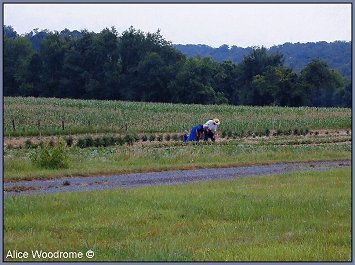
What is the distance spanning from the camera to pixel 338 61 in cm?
12031

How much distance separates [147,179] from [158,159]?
4.35 m

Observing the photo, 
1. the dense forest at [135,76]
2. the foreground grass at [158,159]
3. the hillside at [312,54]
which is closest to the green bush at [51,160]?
the foreground grass at [158,159]

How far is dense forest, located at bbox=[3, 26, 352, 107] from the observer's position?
9094cm

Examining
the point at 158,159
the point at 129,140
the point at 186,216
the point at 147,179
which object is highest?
the point at 186,216

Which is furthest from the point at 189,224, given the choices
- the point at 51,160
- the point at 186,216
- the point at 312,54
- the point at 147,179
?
the point at 312,54

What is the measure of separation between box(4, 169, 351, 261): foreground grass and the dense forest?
77742 mm

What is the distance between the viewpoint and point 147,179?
16844mm

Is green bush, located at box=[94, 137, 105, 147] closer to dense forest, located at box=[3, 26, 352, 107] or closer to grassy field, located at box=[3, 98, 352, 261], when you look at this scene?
grassy field, located at box=[3, 98, 352, 261]

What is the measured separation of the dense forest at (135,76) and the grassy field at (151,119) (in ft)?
95.6

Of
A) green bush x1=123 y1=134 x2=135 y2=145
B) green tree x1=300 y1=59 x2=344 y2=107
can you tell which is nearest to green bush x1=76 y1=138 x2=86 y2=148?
green bush x1=123 y1=134 x2=135 y2=145

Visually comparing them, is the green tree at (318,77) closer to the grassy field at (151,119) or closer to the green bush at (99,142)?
the grassy field at (151,119)

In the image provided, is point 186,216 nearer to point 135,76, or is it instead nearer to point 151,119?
point 151,119

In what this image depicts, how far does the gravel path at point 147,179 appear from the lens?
1467 centimetres

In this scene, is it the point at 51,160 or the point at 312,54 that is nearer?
the point at 51,160
